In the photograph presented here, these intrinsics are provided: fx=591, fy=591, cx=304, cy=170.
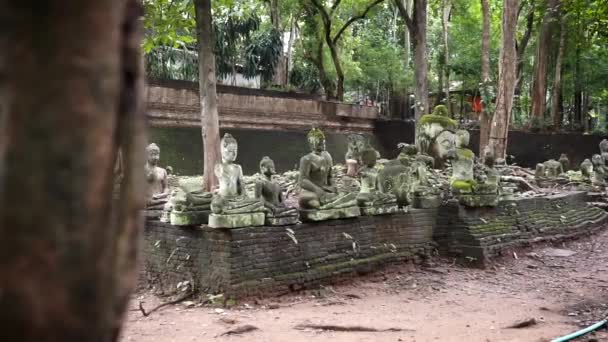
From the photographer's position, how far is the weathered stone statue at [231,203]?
20.8 feet

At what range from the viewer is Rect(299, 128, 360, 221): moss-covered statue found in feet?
23.9

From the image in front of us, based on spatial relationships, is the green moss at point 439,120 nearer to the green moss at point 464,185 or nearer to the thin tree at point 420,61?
the thin tree at point 420,61

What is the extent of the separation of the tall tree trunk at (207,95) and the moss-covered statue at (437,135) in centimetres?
546

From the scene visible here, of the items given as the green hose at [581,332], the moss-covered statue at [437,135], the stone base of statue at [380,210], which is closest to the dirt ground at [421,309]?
the green hose at [581,332]

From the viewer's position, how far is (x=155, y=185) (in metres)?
8.29

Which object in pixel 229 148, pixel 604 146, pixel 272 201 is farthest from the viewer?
pixel 604 146

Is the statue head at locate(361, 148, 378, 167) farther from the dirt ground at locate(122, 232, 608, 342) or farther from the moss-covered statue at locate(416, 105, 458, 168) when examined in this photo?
the moss-covered statue at locate(416, 105, 458, 168)

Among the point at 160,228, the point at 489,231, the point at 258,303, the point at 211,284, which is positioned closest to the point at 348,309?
the point at 258,303

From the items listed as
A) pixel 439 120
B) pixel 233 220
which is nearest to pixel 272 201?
pixel 233 220

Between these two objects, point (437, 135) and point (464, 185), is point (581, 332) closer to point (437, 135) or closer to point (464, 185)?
point (464, 185)

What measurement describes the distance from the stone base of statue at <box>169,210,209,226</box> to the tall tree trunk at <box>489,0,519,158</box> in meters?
9.31

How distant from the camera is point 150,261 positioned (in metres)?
7.31

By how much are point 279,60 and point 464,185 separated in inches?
550

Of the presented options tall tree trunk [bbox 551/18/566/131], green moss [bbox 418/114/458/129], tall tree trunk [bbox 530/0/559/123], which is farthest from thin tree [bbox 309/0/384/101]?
green moss [bbox 418/114/458/129]
